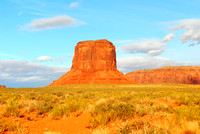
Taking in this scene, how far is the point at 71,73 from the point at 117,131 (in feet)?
306

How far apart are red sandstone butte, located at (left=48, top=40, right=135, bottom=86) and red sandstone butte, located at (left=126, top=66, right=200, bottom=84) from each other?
6117 cm

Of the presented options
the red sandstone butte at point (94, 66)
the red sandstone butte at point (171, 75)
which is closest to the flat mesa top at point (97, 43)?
the red sandstone butte at point (94, 66)

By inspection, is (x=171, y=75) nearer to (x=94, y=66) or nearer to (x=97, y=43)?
(x=97, y=43)

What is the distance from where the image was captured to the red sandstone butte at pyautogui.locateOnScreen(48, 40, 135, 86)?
90.2 metres

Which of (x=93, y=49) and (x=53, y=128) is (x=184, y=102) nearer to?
(x=53, y=128)

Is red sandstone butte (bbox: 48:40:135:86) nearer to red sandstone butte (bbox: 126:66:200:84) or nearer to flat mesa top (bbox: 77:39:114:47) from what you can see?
flat mesa top (bbox: 77:39:114:47)

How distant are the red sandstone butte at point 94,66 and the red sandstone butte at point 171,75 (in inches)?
2408

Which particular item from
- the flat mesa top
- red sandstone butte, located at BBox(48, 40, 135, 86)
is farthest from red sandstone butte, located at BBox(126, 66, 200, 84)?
the flat mesa top

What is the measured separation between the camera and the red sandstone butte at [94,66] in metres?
90.2

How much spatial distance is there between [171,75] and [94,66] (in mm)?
76860

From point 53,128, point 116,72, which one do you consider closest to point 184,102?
point 53,128

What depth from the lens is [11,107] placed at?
10086 millimetres

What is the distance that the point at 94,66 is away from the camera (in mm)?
97812

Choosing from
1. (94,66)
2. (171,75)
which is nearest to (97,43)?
(94,66)
